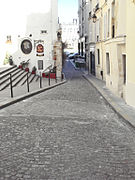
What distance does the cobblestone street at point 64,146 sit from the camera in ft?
13.4

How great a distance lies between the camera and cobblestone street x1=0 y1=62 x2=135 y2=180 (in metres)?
4.09

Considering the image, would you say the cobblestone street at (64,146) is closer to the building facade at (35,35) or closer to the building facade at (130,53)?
the building facade at (130,53)

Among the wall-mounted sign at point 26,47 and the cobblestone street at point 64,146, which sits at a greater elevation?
the wall-mounted sign at point 26,47

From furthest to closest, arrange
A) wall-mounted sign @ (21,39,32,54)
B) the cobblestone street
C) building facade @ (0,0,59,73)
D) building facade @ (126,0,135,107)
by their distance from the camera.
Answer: wall-mounted sign @ (21,39,32,54) < building facade @ (0,0,59,73) < building facade @ (126,0,135,107) < the cobblestone street

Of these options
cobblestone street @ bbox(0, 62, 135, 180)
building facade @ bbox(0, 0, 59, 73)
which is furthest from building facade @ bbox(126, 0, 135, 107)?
building facade @ bbox(0, 0, 59, 73)

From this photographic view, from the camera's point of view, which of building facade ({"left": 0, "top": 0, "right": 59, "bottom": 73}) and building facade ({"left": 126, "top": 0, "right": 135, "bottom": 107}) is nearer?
building facade ({"left": 126, "top": 0, "right": 135, "bottom": 107})

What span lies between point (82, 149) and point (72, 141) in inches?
19.6

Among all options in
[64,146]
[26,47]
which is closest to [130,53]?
[64,146]

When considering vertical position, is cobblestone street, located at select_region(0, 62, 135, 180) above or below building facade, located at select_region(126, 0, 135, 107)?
below

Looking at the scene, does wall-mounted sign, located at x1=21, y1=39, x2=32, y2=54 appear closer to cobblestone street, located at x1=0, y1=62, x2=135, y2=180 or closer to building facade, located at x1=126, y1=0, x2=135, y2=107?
building facade, located at x1=126, y1=0, x2=135, y2=107

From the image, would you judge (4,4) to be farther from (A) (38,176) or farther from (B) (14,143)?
(A) (38,176)

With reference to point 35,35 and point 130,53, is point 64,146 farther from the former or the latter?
point 35,35

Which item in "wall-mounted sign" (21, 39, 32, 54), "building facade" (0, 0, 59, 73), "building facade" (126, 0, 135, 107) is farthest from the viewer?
"wall-mounted sign" (21, 39, 32, 54)

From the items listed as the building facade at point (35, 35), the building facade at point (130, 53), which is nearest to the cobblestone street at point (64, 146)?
the building facade at point (130, 53)
